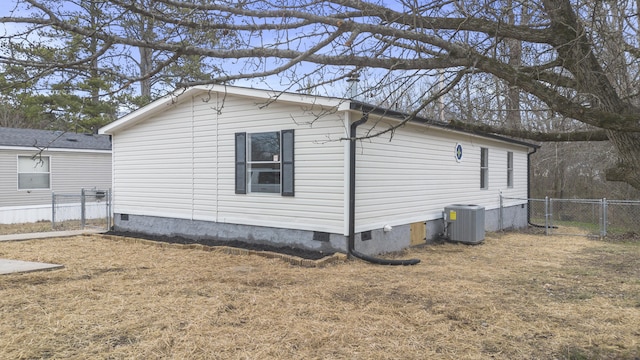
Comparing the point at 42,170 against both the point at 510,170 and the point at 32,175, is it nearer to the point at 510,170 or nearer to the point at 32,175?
the point at 32,175

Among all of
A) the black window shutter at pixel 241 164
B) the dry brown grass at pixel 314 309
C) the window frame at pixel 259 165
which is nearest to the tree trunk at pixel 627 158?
the dry brown grass at pixel 314 309

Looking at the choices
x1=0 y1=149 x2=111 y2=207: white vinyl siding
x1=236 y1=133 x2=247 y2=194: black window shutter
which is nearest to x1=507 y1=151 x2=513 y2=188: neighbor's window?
x1=236 y1=133 x2=247 y2=194: black window shutter

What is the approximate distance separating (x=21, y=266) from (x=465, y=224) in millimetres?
8636

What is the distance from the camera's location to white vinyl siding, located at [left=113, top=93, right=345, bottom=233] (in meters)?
7.93

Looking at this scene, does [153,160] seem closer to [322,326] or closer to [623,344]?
[322,326]

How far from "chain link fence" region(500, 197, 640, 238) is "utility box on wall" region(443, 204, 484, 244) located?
12.2ft

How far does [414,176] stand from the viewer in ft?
31.3

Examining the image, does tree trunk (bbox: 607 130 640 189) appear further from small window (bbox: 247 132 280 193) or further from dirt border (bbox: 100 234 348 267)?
small window (bbox: 247 132 280 193)

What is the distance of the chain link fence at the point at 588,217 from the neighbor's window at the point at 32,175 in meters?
15.5

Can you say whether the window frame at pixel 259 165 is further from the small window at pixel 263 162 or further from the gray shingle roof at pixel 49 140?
the gray shingle roof at pixel 49 140

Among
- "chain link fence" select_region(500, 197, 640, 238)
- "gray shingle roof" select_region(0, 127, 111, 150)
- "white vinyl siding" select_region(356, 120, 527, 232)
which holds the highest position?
"gray shingle roof" select_region(0, 127, 111, 150)

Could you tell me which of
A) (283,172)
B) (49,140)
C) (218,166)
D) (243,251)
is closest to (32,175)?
(49,140)

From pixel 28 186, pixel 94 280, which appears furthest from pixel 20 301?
pixel 28 186

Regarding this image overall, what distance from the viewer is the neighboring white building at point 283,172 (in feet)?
25.8
